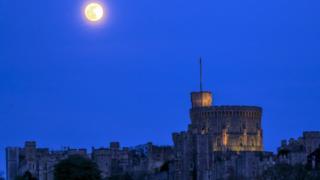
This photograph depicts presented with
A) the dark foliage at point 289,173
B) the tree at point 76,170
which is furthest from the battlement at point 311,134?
the dark foliage at point 289,173

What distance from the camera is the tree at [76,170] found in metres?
158

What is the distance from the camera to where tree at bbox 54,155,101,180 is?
518ft

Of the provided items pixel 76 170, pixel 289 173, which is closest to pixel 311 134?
pixel 76 170

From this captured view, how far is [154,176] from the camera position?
636 ft

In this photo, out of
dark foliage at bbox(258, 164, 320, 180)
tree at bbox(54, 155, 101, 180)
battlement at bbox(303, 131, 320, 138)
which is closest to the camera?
dark foliage at bbox(258, 164, 320, 180)

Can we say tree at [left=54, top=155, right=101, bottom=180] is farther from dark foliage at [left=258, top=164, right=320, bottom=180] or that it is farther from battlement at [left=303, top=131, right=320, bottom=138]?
battlement at [left=303, top=131, right=320, bottom=138]

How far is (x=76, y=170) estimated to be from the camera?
159m

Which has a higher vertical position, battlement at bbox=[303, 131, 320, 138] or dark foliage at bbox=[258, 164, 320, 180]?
battlement at bbox=[303, 131, 320, 138]

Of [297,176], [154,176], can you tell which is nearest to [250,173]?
[297,176]

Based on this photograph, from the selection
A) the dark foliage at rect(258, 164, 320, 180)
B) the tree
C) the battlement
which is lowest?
the dark foliage at rect(258, 164, 320, 180)

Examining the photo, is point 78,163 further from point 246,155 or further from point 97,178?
point 246,155

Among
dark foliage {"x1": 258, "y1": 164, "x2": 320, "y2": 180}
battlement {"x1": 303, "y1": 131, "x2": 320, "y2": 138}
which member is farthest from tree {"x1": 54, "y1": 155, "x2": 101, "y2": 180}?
battlement {"x1": 303, "y1": 131, "x2": 320, "y2": 138}

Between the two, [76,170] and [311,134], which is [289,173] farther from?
[311,134]

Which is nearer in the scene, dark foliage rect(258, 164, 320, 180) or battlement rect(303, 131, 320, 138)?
dark foliage rect(258, 164, 320, 180)
